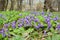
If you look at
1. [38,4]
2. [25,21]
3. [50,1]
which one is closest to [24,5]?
[38,4]

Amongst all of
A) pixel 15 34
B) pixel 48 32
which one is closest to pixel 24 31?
pixel 15 34

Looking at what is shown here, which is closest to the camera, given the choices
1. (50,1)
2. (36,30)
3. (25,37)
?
(25,37)

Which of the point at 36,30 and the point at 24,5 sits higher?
the point at 36,30

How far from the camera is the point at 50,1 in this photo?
9.58 m

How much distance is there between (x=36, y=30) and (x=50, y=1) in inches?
270

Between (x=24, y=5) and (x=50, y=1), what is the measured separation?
1375 millimetres

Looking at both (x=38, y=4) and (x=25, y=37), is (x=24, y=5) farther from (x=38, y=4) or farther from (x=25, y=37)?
(x=25, y=37)

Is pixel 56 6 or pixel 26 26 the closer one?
pixel 26 26

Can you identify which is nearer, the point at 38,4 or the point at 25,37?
the point at 25,37

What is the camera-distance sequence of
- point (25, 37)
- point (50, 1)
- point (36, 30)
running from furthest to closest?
point (50, 1) → point (36, 30) → point (25, 37)

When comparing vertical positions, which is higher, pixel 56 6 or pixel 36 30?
pixel 36 30

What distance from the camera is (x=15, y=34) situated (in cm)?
275

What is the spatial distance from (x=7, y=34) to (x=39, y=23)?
0.53m

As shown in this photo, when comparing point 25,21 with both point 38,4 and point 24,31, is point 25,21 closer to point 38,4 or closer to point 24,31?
point 24,31
